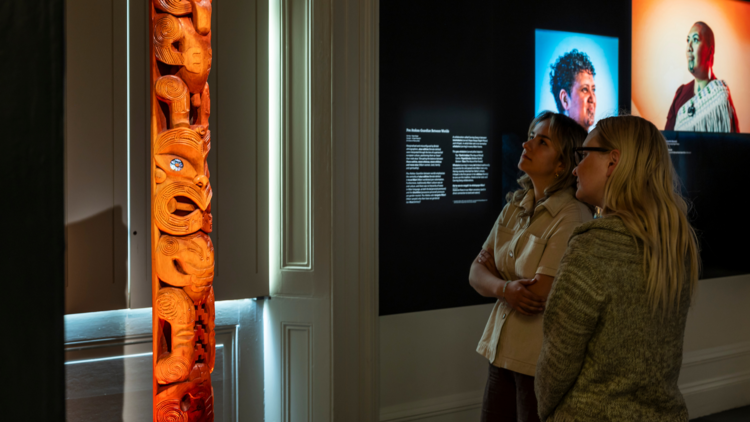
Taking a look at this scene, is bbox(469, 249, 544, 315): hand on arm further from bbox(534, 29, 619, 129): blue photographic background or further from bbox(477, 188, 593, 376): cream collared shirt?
bbox(534, 29, 619, 129): blue photographic background

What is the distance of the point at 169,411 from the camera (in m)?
2.61

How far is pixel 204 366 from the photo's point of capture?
2695 mm

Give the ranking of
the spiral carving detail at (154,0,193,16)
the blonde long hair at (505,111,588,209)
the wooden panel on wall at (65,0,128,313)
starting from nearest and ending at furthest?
the blonde long hair at (505,111,588,209) → the spiral carving detail at (154,0,193,16) → the wooden panel on wall at (65,0,128,313)

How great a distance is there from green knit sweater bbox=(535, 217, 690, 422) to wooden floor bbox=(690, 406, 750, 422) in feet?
13.2

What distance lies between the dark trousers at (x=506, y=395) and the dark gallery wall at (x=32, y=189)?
2.24 metres

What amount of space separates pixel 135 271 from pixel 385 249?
1545mm

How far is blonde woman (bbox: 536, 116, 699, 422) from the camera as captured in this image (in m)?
1.49

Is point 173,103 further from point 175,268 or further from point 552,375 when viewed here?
point 552,375

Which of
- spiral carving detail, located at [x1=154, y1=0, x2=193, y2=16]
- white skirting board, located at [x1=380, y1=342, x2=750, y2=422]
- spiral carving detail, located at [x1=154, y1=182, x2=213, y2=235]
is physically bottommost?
white skirting board, located at [x1=380, y1=342, x2=750, y2=422]

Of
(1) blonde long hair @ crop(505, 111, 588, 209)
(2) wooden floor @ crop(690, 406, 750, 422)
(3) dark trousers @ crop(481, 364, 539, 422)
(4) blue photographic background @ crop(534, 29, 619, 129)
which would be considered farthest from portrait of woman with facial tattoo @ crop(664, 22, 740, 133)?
(3) dark trousers @ crop(481, 364, 539, 422)

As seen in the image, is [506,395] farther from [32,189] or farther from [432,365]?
[32,189]

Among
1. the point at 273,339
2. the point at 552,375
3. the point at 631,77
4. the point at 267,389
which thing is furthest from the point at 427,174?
the point at 552,375

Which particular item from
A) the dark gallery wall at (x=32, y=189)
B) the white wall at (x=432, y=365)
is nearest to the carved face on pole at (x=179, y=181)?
the white wall at (x=432, y=365)

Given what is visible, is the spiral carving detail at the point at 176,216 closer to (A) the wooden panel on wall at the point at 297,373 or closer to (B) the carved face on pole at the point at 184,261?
(B) the carved face on pole at the point at 184,261
